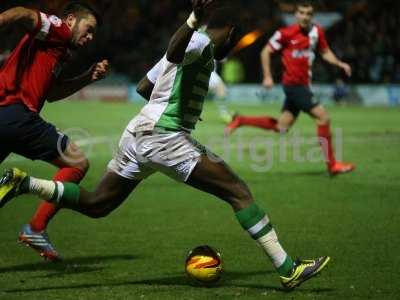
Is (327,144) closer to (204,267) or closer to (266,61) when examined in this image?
(266,61)

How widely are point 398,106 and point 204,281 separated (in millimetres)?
25404

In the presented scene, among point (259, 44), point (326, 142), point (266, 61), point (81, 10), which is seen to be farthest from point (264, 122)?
point (259, 44)

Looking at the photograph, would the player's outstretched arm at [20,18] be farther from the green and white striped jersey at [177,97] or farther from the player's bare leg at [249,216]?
the player's bare leg at [249,216]

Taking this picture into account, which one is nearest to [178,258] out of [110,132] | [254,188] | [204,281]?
[204,281]

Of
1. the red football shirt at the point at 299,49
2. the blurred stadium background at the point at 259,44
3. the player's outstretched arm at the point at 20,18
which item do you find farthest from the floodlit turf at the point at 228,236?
the blurred stadium background at the point at 259,44

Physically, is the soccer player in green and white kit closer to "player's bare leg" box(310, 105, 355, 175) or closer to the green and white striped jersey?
the green and white striped jersey

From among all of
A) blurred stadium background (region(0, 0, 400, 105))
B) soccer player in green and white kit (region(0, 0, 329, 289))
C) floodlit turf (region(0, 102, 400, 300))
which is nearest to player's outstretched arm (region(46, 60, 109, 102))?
soccer player in green and white kit (region(0, 0, 329, 289))

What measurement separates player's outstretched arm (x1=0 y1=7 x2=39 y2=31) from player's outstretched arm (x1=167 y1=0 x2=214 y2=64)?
3.50 feet

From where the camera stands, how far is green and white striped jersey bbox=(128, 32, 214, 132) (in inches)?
262

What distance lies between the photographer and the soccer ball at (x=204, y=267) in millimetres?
6938

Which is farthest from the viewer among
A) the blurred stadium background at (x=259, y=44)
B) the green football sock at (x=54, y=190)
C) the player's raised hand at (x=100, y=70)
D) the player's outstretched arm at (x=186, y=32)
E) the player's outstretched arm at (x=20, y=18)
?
the blurred stadium background at (x=259, y=44)

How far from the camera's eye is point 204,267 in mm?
6945

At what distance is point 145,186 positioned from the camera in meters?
13.1

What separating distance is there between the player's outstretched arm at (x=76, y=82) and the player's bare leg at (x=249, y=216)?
4.61ft
